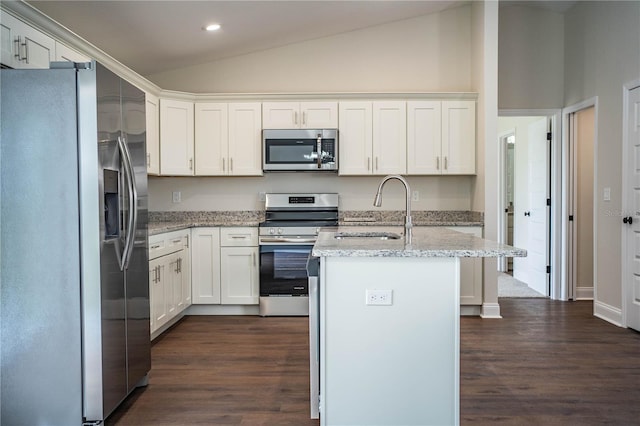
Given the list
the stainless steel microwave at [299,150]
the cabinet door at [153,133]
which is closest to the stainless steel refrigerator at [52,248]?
the cabinet door at [153,133]

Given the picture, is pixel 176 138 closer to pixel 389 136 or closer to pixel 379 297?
pixel 389 136

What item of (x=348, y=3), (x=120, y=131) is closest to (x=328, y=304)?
(x=120, y=131)

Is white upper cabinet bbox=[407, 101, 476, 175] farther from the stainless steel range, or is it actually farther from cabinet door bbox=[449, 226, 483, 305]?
the stainless steel range

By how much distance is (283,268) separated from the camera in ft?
14.3

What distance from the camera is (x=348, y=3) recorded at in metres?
4.11

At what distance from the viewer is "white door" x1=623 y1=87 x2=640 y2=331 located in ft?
12.3

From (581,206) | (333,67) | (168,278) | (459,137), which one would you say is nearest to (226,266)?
(168,278)

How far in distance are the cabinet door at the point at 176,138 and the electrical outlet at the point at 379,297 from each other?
118 inches

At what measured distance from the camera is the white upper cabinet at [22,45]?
235 centimetres

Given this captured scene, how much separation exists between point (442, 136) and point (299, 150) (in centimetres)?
144

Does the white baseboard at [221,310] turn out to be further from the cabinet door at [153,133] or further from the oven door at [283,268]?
the cabinet door at [153,133]

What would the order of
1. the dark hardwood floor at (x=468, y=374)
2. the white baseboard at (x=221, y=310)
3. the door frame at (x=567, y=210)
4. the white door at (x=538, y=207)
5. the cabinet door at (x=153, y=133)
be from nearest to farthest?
the dark hardwood floor at (x=468, y=374)
the cabinet door at (x=153, y=133)
the white baseboard at (x=221, y=310)
the door frame at (x=567, y=210)
the white door at (x=538, y=207)

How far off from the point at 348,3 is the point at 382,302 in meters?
3.09

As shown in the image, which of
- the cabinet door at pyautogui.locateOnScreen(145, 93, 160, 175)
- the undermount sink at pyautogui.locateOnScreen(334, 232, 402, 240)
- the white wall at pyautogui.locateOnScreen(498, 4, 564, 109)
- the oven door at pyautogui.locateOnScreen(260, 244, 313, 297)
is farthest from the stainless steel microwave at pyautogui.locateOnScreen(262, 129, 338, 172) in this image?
the white wall at pyautogui.locateOnScreen(498, 4, 564, 109)
